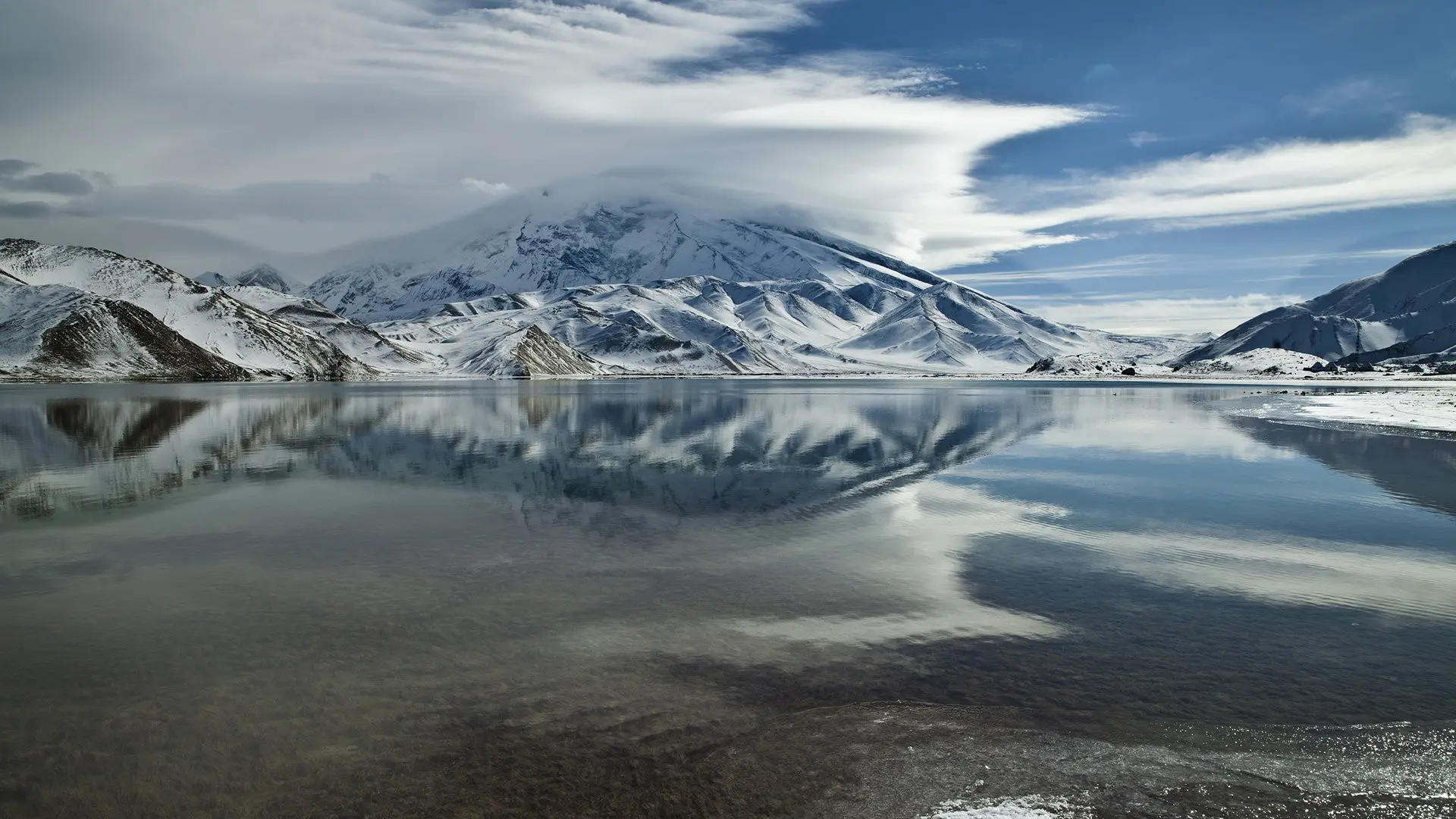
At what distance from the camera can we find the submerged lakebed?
10.4 metres

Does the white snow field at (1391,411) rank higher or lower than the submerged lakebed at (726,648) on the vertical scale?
higher

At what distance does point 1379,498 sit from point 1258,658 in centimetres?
2248

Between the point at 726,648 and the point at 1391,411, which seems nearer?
the point at 726,648

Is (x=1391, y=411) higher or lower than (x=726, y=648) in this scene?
higher

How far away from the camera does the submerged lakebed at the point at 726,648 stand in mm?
10430

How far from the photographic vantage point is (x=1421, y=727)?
11.9 meters

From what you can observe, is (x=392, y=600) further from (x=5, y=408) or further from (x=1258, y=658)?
(x=5, y=408)

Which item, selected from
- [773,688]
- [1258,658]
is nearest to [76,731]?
[773,688]

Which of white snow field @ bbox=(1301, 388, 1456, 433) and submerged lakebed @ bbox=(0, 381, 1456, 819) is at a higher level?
white snow field @ bbox=(1301, 388, 1456, 433)

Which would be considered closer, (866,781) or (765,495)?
(866,781)

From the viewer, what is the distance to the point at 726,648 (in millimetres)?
14961

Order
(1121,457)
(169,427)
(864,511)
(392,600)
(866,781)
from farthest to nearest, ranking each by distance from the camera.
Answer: (169,427)
(1121,457)
(864,511)
(392,600)
(866,781)

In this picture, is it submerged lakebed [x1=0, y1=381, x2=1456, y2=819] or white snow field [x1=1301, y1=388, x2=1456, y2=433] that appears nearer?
submerged lakebed [x1=0, y1=381, x2=1456, y2=819]

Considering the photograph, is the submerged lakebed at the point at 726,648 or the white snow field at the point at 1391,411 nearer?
the submerged lakebed at the point at 726,648
